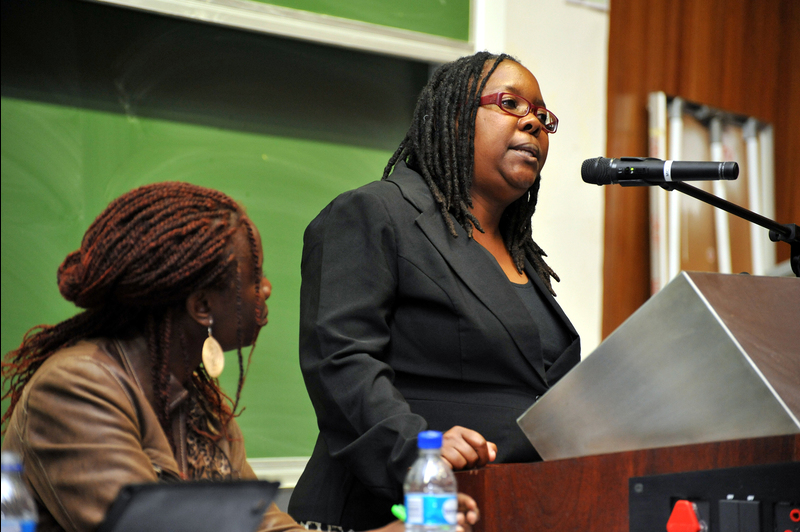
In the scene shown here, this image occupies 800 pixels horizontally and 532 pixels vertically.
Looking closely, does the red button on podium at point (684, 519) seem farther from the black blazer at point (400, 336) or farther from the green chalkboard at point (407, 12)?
the green chalkboard at point (407, 12)

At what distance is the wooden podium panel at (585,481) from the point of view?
1.21 m

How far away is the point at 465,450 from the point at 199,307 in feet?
1.62

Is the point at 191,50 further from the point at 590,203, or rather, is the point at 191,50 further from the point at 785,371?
the point at 785,371

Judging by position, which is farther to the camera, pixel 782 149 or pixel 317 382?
pixel 782 149

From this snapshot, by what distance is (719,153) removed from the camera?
403 centimetres

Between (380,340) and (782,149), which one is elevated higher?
(782,149)

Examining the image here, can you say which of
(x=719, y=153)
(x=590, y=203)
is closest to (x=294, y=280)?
(x=590, y=203)

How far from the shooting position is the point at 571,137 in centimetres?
367

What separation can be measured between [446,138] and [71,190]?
1548mm

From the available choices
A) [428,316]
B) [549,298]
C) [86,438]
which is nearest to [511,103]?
[549,298]

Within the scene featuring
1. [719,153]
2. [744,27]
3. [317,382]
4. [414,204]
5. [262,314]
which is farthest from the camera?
[744,27]

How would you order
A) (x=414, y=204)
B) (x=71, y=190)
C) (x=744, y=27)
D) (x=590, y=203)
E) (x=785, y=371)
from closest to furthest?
(x=785, y=371)
(x=414, y=204)
(x=71, y=190)
(x=590, y=203)
(x=744, y=27)

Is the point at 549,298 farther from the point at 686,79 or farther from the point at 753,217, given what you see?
the point at 686,79

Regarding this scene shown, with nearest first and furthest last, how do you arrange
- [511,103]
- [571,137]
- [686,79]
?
1. [511,103]
2. [571,137]
3. [686,79]
